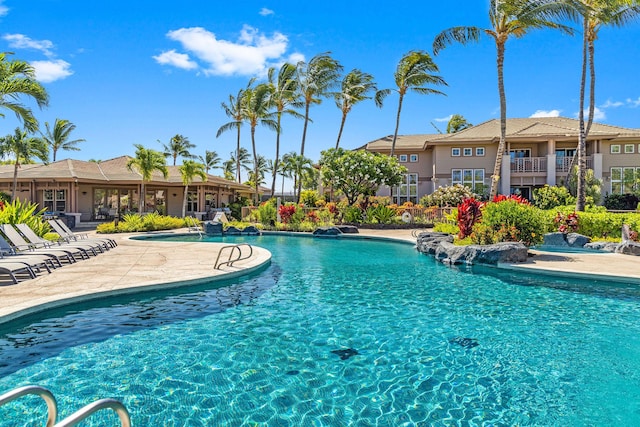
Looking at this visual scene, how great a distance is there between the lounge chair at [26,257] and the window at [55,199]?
21.8m

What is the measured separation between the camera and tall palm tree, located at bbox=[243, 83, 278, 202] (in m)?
32.4

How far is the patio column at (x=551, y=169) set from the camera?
26.8 metres

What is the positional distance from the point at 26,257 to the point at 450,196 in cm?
2370

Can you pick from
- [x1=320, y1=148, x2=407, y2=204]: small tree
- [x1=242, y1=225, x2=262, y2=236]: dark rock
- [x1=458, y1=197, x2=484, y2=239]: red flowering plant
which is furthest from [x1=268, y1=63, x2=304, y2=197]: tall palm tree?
[x1=458, y1=197, x2=484, y2=239]: red flowering plant

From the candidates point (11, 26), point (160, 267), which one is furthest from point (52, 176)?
→ point (160, 267)

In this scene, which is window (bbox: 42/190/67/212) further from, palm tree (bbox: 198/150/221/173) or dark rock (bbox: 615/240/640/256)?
palm tree (bbox: 198/150/221/173)

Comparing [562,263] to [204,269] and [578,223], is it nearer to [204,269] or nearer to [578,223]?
[578,223]

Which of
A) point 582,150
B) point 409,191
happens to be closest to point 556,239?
point 582,150

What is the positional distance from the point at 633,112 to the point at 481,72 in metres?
17.9

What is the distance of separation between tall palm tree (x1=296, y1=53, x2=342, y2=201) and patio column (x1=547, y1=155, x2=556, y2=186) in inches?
699

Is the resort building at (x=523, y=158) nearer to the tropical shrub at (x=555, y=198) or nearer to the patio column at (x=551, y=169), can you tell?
the patio column at (x=551, y=169)

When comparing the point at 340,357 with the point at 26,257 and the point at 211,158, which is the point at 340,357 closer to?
the point at 26,257

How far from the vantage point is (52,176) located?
25.6 m

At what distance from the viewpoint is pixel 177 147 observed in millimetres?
55094
